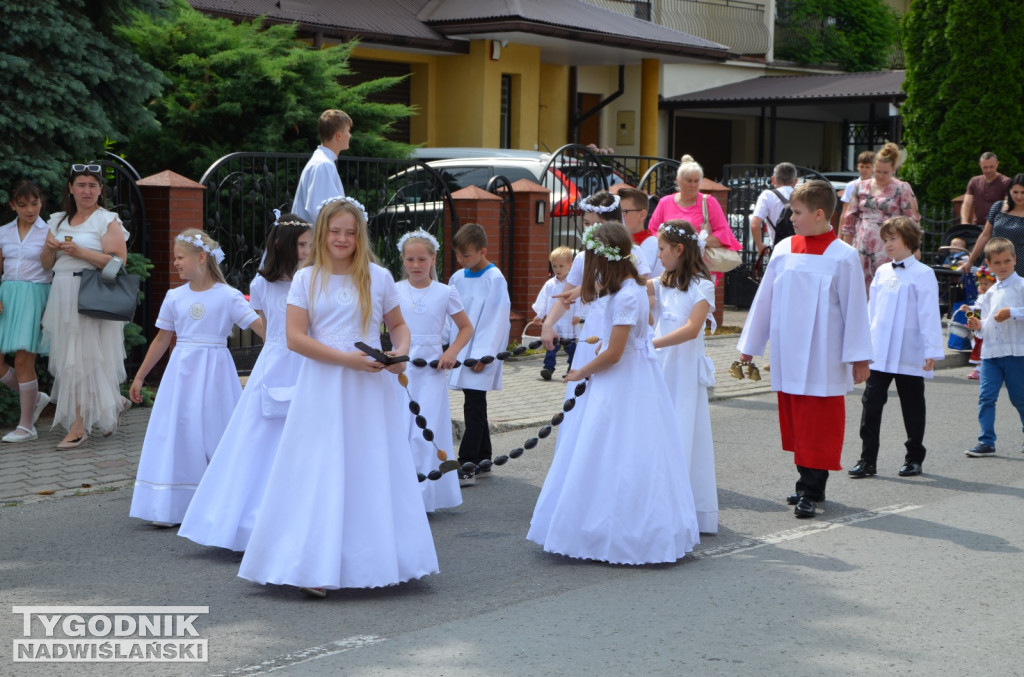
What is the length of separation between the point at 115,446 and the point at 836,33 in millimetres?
29718

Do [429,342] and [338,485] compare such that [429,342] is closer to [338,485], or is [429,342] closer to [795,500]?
[338,485]

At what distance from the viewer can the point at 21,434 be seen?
29.7 feet

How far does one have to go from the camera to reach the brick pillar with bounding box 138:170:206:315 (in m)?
10.9

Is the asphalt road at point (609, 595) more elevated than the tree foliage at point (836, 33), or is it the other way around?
the tree foliage at point (836, 33)

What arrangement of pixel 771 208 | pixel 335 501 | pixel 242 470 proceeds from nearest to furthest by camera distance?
pixel 335 501 < pixel 242 470 < pixel 771 208

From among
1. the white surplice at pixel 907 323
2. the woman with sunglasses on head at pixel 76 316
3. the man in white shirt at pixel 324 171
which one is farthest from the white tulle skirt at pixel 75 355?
the white surplice at pixel 907 323

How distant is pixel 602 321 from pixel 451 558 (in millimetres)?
1389

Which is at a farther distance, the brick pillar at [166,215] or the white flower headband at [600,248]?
the brick pillar at [166,215]

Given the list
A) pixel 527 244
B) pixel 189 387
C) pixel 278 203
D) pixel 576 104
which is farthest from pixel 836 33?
pixel 189 387

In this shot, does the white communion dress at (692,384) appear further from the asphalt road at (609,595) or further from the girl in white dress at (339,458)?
the girl in white dress at (339,458)

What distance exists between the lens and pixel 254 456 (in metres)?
6.26

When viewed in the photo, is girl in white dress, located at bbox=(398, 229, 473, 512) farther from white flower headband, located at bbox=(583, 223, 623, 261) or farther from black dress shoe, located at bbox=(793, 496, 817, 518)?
black dress shoe, located at bbox=(793, 496, 817, 518)

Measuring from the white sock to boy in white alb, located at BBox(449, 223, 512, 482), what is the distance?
10.2 feet

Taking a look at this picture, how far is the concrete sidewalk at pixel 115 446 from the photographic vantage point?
788 cm
